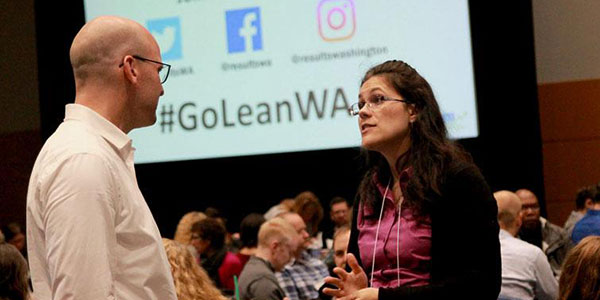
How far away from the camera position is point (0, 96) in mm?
11891

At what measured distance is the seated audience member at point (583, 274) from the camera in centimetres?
274

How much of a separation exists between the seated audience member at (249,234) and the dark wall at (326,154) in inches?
80.4

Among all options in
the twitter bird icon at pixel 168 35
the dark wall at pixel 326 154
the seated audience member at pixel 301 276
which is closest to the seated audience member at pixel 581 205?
the dark wall at pixel 326 154

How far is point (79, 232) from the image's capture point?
5.73 feet

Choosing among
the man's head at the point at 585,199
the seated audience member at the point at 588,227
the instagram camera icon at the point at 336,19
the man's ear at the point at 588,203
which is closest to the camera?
the seated audience member at the point at 588,227

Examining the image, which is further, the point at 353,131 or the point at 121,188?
the point at 353,131

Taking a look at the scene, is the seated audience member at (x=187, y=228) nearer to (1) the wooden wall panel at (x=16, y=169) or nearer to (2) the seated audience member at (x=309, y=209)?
(2) the seated audience member at (x=309, y=209)

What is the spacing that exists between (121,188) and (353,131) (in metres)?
6.39

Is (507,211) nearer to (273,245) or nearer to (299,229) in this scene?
(273,245)

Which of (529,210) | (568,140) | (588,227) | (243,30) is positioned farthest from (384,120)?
(568,140)

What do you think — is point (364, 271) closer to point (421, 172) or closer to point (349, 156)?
point (421, 172)

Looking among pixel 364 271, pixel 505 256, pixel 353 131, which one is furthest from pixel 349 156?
pixel 364 271

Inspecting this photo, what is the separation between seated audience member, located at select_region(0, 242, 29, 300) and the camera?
116 inches

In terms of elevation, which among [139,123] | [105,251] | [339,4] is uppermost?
[339,4]
